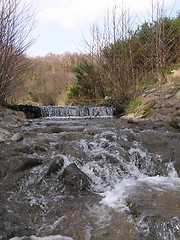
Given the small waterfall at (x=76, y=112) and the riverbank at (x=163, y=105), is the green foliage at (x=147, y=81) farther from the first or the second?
the small waterfall at (x=76, y=112)

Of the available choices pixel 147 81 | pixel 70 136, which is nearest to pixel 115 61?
pixel 147 81

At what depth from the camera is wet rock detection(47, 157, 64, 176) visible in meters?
3.23

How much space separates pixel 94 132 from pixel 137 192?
1.96m

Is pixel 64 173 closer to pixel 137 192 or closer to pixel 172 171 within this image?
pixel 137 192

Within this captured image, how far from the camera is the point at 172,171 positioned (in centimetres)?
375

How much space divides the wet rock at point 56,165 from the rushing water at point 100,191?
0.12 ft

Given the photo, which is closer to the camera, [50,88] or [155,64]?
[155,64]

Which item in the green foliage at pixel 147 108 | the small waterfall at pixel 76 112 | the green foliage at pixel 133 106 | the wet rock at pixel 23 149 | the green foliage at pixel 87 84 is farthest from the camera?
the green foliage at pixel 87 84

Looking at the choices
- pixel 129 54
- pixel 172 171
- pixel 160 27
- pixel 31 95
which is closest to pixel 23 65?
pixel 129 54

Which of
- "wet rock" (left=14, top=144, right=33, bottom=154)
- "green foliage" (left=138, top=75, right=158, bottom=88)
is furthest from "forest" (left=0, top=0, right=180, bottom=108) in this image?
"wet rock" (left=14, top=144, right=33, bottom=154)

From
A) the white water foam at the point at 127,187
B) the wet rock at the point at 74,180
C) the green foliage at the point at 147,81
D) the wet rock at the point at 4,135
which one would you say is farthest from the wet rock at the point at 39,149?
the green foliage at the point at 147,81

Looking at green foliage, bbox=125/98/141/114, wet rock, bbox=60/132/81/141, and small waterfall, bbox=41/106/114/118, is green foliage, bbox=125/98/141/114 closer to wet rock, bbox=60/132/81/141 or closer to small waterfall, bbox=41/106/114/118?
small waterfall, bbox=41/106/114/118

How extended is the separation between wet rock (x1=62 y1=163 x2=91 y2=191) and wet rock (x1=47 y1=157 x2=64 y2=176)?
200mm

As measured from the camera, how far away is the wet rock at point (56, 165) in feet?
10.6
